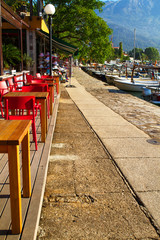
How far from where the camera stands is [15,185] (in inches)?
83.5

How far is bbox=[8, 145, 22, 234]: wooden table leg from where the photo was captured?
2.07 m

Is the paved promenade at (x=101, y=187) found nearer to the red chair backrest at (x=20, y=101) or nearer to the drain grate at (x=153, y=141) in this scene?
the drain grate at (x=153, y=141)

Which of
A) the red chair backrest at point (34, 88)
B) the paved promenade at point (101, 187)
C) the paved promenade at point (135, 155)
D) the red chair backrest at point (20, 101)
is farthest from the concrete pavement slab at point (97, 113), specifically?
the red chair backrest at point (20, 101)

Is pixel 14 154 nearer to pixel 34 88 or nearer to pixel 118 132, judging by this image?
pixel 34 88

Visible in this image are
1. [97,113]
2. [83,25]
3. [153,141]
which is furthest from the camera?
[83,25]

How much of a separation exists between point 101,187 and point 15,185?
1704 mm

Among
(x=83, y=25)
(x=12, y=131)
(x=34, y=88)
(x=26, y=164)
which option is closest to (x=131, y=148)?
(x=34, y=88)

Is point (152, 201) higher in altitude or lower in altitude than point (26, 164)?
lower

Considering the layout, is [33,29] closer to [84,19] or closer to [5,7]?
[5,7]

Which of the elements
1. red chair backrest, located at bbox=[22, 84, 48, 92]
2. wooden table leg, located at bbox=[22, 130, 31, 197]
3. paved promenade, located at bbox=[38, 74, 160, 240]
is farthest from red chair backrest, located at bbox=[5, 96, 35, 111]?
red chair backrest, located at bbox=[22, 84, 48, 92]

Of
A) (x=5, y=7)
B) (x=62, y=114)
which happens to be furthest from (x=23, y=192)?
(x=5, y=7)

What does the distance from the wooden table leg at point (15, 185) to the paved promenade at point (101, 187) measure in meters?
0.37

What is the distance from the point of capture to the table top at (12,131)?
2053 millimetres

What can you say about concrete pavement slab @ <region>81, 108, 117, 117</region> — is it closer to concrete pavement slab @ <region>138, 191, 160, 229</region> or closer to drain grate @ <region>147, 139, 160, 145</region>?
drain grate @ <region>147, 139, 160, 145</region>
